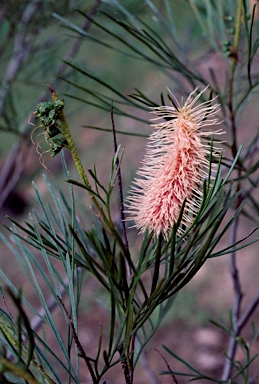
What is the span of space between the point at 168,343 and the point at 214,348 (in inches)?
5.2

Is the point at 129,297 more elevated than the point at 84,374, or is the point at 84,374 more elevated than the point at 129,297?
the point at 129,297

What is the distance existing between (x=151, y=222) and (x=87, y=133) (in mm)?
2199

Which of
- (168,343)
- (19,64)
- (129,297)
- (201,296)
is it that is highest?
(19,64)

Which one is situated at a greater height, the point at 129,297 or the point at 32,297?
the point at 129,297

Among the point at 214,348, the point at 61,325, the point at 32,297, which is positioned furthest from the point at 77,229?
the point at 32,297

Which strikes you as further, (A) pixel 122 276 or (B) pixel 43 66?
(B) pixel 43 66

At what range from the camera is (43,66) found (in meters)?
1.10

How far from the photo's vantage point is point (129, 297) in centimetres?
25

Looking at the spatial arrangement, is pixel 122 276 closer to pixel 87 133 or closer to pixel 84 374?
pixel 84 374

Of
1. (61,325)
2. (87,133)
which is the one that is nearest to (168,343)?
(61,325)

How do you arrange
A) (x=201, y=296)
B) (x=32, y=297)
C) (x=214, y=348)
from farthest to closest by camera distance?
1. (x=32, y=297)
2. (x=201, y=296)
3. (x=214, y=348)

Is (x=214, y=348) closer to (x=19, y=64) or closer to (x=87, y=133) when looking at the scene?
(x=19, y=64)

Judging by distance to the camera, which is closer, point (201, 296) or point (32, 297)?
point (201, 296)

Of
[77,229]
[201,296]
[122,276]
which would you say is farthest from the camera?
[201,296]
